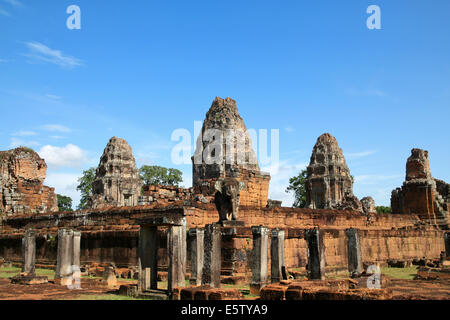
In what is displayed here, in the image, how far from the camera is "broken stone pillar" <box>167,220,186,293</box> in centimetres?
875

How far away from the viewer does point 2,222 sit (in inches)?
829

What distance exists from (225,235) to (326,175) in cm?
3316

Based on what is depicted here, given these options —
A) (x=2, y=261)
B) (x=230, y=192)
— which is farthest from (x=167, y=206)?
(x=2, y=261)

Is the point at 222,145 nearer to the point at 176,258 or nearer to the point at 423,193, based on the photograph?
the point at 423,193

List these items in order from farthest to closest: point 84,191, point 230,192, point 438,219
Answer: point 84,191, point 438,219, point 230,192

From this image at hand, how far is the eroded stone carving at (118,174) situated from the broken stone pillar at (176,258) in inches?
1624

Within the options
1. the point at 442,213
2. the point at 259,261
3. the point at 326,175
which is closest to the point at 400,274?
the point at 259,261

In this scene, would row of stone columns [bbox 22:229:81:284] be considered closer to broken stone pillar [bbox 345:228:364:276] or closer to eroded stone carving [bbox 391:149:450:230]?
broken stone pillar [bbox 345:228:364:276]

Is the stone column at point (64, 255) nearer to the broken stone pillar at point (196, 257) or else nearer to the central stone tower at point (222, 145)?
the broken stone pillar at point (196, 257)

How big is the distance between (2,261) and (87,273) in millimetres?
6314

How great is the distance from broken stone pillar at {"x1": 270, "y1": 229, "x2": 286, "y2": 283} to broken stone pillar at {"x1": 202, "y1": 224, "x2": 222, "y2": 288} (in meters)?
1.57

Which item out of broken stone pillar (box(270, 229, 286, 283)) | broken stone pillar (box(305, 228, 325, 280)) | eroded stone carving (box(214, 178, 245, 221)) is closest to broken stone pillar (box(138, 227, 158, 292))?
broken stone pillar (box(270, 229, 286, 283))

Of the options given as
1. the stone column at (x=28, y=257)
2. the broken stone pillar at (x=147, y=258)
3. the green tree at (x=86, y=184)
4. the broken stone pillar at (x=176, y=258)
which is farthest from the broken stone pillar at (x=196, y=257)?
the green tree at (x=86, y=184)
